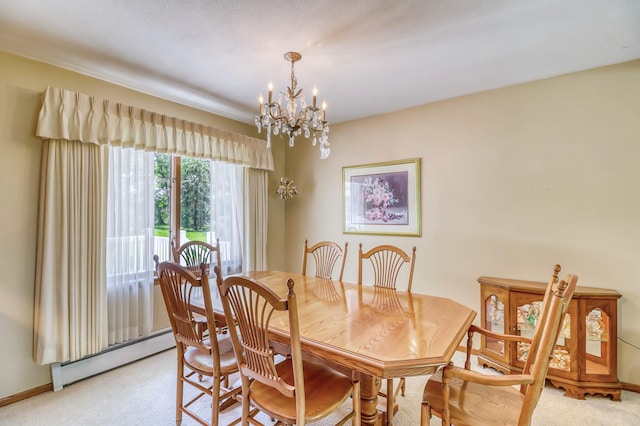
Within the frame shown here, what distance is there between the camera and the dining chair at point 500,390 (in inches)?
47.9

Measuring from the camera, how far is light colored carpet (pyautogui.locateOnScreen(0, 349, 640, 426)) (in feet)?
6.43

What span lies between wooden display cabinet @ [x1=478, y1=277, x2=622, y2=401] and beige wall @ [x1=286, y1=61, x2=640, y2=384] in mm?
202

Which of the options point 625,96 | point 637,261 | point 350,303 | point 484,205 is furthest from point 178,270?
point 625,96

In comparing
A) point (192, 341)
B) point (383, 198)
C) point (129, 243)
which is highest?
point (383, 198)

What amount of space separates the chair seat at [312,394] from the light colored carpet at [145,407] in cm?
66

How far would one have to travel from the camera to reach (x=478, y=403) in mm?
1436

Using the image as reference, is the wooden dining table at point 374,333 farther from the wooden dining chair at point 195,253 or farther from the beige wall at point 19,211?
the beige wall at point 19,211

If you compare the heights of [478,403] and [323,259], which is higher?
[323,259]

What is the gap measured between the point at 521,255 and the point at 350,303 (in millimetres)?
1808

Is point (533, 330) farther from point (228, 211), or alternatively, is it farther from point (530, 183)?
point (228, 211)

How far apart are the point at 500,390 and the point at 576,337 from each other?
1200 millimetres

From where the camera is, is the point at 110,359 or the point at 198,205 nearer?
the point at 110,359

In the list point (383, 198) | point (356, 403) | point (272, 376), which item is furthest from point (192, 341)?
point (383, 198)

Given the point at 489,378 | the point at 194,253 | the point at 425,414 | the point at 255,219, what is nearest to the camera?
the point at 489,378
